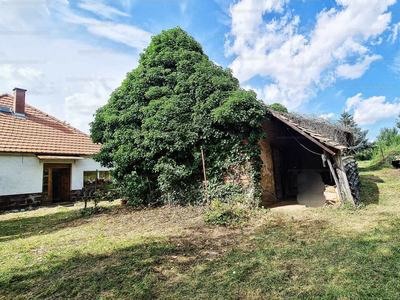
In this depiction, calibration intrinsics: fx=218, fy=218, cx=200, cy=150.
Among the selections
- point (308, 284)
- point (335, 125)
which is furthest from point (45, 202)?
point (335, 125)

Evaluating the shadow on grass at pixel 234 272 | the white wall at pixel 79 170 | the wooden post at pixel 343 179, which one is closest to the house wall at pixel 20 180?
the white wall at pixel 79 170

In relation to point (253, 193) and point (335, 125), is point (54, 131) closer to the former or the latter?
point (253, 193)

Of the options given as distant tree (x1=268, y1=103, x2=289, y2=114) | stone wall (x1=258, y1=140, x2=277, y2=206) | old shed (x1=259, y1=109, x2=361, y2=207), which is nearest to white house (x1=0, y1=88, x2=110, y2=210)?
stone wall (x1=258, y1=140, x2=277, y2=206)

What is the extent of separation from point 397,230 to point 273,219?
274 centimetres

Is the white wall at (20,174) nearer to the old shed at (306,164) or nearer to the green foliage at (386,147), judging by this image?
the old shed at (306,164)

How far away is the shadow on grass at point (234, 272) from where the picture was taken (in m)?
2.89

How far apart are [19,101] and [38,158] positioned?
432 cm

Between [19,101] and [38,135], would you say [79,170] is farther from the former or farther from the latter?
[19,101]

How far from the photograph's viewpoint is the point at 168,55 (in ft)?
30.8

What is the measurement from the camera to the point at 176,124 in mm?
8141

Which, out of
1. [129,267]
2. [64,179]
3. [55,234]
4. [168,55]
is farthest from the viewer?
[64,179]

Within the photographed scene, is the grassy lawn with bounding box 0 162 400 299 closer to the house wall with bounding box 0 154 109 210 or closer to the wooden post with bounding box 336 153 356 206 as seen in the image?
the wooden post with bounding box 336 153 356 206

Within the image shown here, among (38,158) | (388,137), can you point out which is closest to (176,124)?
(38,158)

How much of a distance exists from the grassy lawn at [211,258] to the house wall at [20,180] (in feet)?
14.7
